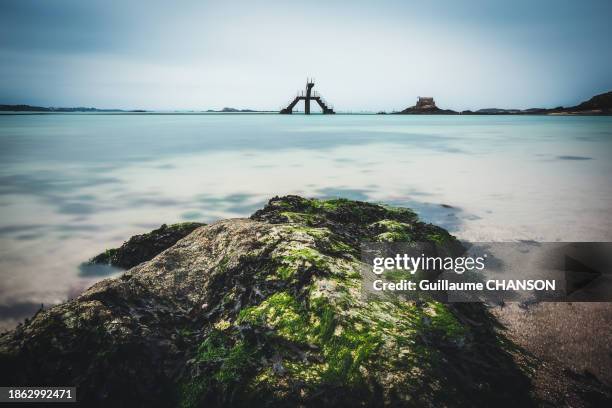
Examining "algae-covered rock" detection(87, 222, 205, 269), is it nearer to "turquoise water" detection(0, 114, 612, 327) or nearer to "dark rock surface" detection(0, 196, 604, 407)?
"turquoise water" detection(0, 114, 612, 327)

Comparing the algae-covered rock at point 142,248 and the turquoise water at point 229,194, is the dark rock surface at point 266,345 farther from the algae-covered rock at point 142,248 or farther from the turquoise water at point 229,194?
the turquoise water at point 229,194

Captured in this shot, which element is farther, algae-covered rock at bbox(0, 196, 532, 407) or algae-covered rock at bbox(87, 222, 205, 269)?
algae-covered rock at bbox(87, 222, 205, 269)

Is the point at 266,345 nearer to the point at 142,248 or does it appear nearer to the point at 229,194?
the point at 142,248

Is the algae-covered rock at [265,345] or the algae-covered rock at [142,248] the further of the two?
the algae-covered rock at [142,248]

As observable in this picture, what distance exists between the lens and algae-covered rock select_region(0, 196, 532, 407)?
2211 mm

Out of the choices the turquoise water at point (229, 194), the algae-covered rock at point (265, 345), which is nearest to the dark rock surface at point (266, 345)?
the algae-covered rock at point (265, 345)

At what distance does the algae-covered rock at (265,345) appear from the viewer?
221 centimetres

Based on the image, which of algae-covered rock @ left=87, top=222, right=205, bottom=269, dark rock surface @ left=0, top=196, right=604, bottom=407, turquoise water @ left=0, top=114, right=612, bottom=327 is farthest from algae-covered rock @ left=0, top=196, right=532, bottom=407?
turquoise water @ left=0, top=114, right=612, bottom=327

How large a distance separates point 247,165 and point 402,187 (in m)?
8.05

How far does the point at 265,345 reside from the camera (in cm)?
251

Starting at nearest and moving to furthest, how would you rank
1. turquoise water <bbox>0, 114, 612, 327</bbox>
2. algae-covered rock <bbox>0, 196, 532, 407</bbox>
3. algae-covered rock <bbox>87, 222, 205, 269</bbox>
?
algae-covered rock <bbox>0, 196, 532, 407</bbox>
algae-covered rock <bbox>87, 222, 205, 269</bbox>
turquoise water <bbox>0, 114, 612, 327</bbox>

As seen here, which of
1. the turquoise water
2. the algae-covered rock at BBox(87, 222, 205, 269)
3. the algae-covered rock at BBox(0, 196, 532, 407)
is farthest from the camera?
the turquoise water

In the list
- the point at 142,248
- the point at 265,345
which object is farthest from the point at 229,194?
the point at 265,345

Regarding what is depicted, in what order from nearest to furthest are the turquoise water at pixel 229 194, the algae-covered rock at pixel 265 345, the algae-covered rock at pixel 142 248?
1. the algae-covered rock at pixel 265 345
2. the algae-covered rock at pixel 142 248
3. the turquoise water at pixel 229 194
